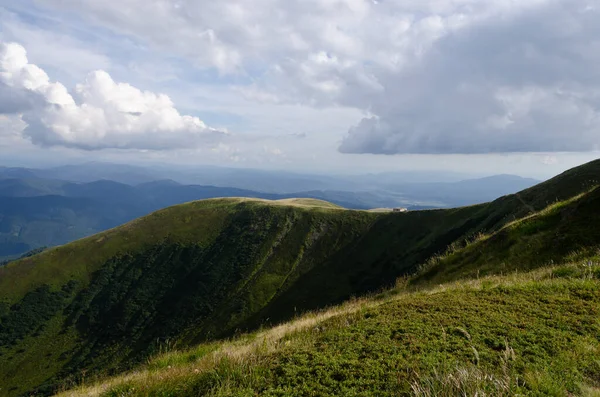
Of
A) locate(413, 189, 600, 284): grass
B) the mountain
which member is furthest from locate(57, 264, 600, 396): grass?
the mountain

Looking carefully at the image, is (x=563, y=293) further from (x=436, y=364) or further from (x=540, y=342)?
(x=436, y=364)

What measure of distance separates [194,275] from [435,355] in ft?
435

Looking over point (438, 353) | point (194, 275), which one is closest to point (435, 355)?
point (438, 353)

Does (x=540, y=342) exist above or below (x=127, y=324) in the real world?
above

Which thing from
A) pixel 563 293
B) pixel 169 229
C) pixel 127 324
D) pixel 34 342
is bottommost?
pixel 34 342

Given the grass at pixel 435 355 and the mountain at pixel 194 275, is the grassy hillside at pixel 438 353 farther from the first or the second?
the mountain at pixel 194 275

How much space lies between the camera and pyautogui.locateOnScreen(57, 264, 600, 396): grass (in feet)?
21.2

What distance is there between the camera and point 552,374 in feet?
21.6

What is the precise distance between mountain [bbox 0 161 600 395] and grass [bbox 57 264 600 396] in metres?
68.4

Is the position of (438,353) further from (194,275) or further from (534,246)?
(194,275)

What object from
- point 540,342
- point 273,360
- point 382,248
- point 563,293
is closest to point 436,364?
point 540,342

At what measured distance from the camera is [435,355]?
300 inches

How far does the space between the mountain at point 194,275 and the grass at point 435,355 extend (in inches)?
2694

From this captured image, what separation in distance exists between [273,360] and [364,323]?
3534 millimetres
